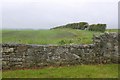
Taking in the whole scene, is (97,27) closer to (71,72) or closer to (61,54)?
(61,54)

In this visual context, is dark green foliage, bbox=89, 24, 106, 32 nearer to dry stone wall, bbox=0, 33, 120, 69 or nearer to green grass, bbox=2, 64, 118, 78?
dry stone wall, bbox=0, 33, 120, 69

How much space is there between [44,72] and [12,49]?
3.49 m

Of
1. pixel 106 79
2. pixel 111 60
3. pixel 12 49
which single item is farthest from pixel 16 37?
pixel 106 79

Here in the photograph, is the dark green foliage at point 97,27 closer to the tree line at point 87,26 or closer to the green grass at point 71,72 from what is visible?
the tree line at point 87,26

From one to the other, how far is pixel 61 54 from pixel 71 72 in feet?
9.57

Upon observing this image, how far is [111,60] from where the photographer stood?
Answer: 25281 millimetres

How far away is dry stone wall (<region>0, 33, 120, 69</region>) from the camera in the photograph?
2417 cm

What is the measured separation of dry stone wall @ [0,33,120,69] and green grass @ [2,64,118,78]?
3.32ft

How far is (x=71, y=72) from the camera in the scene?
22.1m

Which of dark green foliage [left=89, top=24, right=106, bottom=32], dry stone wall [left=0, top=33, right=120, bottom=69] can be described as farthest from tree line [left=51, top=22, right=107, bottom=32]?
dry stone wall [left=0, top=33, right=120, bottom=69]

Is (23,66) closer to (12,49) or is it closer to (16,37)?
(12,49)

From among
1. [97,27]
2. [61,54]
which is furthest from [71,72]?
[97,27]

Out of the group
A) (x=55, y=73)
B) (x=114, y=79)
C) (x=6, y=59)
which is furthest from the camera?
(x=6, y=59)

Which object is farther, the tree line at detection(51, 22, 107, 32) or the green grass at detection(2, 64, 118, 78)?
the tree line at detection(51, 22, 107, 32)
